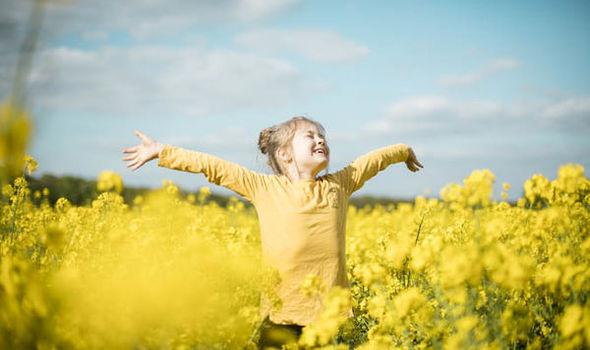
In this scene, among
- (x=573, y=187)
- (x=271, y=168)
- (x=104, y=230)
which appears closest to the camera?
(x=271, y=168)

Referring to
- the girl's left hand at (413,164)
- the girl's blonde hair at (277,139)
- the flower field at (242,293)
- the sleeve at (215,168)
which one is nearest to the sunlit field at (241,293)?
the flower field at (242,293)

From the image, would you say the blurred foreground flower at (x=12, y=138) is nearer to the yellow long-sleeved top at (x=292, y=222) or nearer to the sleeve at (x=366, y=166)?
the yellow long-sleeved top at (x=292, y=222)

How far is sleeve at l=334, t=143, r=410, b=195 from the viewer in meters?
3.14

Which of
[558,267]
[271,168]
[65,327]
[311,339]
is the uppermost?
[271,168]

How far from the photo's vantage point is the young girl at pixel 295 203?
2709mm

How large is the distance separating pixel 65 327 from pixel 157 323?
0.30 m

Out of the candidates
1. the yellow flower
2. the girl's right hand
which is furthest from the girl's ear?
the yellow flower

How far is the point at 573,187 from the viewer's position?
393 centimetres

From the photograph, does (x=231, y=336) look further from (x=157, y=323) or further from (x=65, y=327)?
(x=65, y=327)

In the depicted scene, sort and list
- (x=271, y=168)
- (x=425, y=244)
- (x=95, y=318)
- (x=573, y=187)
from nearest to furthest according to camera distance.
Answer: (x=95, y=318) → (x=425, y=244) → (x=271, y=168) → (x=573, y=187)

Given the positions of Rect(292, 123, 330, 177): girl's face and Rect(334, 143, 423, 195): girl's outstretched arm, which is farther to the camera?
Rect(334, 143, 423, 195): girl's outstretched arm

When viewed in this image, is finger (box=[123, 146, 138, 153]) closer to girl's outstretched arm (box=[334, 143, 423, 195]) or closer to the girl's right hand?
the girl's right hand

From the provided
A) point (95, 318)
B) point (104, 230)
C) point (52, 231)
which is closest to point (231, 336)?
point (95, 318)

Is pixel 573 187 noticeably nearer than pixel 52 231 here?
No
